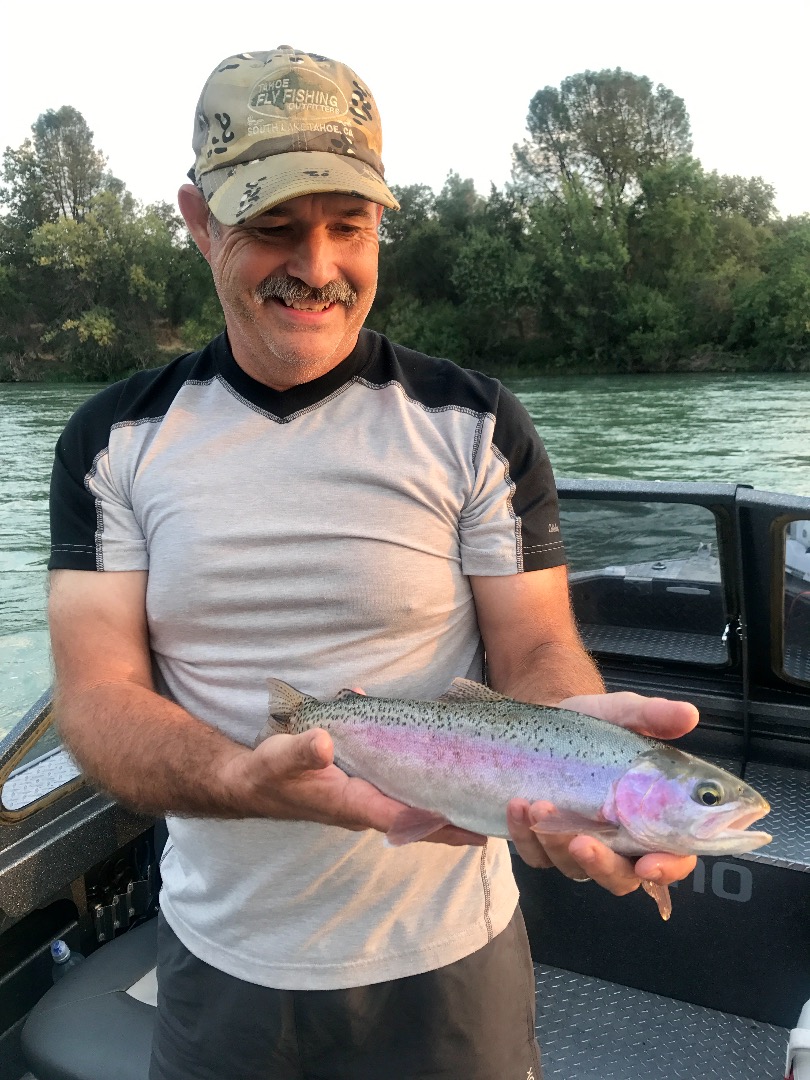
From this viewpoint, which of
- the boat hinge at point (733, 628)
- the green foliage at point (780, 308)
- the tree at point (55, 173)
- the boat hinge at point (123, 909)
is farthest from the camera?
the tree at point (55, 173)

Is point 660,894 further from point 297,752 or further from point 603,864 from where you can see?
point 297,752

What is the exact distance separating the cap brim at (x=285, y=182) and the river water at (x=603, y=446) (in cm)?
734

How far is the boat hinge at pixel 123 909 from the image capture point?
3207mm

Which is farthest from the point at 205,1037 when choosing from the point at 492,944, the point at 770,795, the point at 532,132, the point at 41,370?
the point at 532,132

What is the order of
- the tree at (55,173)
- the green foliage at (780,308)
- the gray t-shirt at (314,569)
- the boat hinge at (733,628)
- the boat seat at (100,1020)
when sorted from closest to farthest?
the gray t-shirt at (314,569) → the boat seat at (100,1020) → the boat hinge at (733,628) → the green foliage at (780,308) → the tree at (55,173)

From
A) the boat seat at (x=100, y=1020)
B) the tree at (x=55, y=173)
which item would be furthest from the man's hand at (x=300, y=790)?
the tree at (x=55, y=173)

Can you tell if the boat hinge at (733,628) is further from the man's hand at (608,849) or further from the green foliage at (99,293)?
the green foliage at (99,293)

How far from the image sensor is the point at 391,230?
186 feet

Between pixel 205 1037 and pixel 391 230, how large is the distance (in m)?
58.3

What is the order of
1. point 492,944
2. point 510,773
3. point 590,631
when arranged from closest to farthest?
point 510,773, point 492,944, point 590,631

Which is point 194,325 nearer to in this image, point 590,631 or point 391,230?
point 391,230

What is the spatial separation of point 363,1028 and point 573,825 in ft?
1.95

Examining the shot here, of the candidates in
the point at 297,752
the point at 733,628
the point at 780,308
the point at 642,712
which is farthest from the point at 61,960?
the point at 780,308

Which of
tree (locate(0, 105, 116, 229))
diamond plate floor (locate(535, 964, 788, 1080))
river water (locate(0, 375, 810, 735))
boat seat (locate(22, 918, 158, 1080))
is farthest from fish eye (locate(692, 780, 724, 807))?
tree (locate(0, 105, 116, 229))
